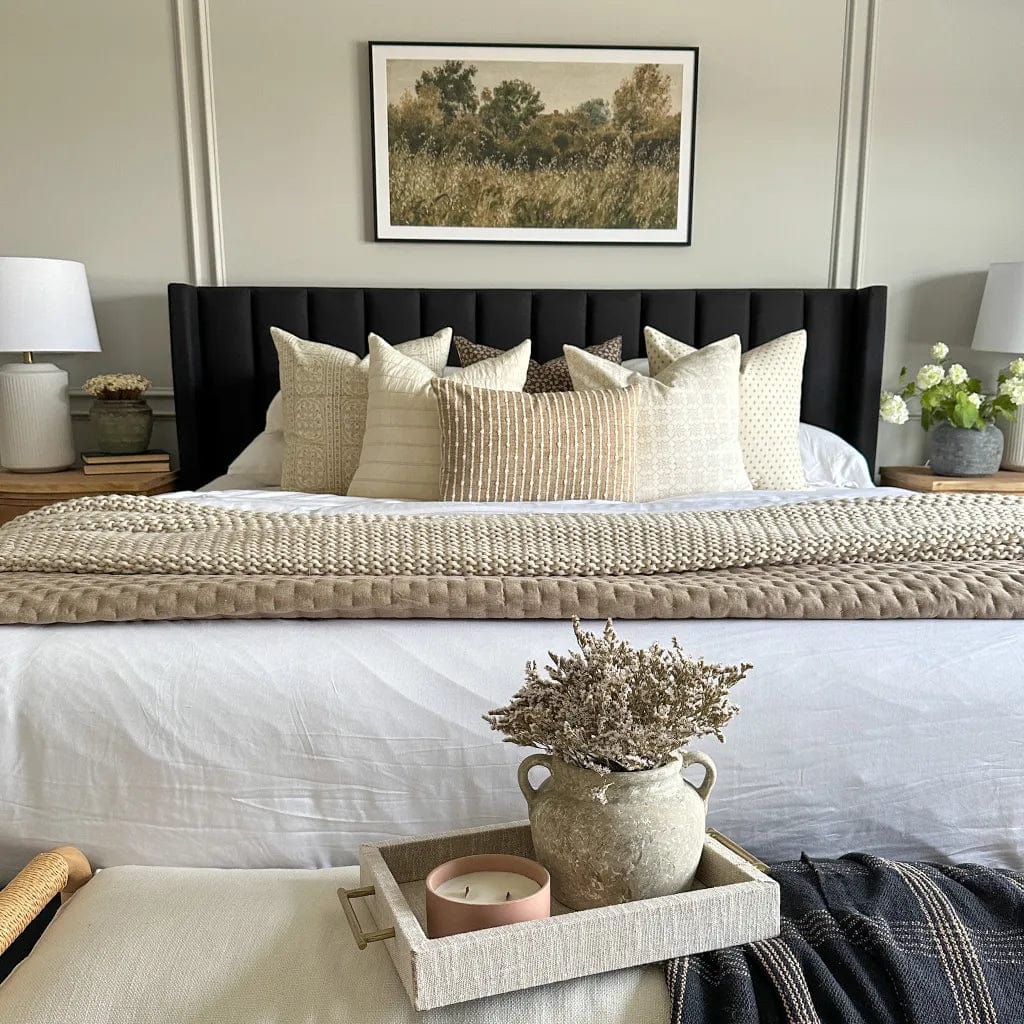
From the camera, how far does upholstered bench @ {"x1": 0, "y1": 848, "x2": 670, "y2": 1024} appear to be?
87cm

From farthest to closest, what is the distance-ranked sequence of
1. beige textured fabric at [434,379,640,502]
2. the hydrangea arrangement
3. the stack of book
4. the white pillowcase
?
the hydrangea arrangement → the stack of book → the white pillowcase → beige textured fabric at [434,379,640,502]

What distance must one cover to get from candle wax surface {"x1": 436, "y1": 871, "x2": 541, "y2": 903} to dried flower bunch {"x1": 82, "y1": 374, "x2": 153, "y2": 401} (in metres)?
2.55

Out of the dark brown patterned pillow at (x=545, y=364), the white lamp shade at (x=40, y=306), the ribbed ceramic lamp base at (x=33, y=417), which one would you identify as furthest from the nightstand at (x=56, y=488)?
the dark brown patterned pillow at (x=545, y=364)

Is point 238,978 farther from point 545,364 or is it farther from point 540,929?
point 545,364

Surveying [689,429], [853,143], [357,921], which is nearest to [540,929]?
[357,921]

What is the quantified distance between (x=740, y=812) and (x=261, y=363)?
96.6 inches

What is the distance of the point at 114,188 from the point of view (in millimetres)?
3219

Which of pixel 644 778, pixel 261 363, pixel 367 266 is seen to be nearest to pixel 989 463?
pixel 367 266

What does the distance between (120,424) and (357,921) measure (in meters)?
2.50

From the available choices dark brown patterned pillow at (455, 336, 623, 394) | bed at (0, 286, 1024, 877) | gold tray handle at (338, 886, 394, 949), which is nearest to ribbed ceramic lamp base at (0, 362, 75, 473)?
dark brown patterned pillow at (455, 336, 623, 394)

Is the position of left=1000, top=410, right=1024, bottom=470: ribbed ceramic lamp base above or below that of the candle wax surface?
above

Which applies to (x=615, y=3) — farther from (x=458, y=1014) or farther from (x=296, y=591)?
(x=458, y=1014)

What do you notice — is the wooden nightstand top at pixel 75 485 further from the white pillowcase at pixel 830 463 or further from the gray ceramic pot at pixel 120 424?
the white pillowcase at pixel 830 463

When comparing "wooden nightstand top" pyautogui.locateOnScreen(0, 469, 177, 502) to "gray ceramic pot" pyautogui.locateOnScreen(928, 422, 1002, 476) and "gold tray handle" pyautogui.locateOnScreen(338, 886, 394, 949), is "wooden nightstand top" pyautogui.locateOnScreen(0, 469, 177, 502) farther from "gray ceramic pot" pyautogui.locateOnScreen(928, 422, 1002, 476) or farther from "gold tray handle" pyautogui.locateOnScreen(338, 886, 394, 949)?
"gray ceramic pot" pyautogui.locateOnScreen(928, 422, 1002, 476)
